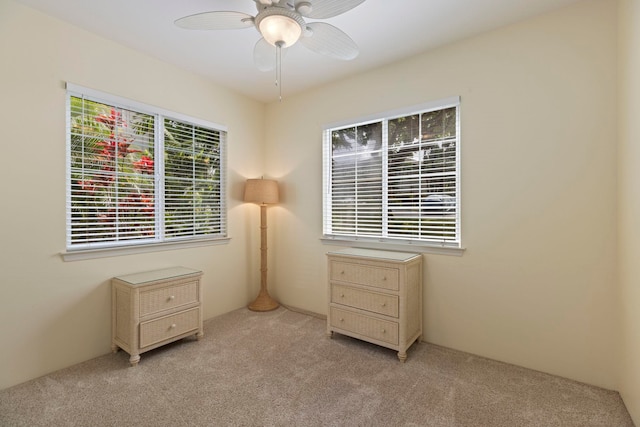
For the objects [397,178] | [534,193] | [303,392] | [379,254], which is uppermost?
[397,178]

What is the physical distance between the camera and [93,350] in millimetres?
2434

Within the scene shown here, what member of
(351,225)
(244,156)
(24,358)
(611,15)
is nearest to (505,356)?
(351,225)

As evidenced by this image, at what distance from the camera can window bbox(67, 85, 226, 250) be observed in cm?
240

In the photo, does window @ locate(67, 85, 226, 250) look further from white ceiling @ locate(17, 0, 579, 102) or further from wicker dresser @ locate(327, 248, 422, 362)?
wicker dresser @ locate(327, 248, 422, 362)

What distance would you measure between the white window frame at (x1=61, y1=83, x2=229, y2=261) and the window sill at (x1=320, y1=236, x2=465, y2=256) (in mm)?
1291

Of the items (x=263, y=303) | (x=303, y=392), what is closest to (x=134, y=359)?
(x=303, y=392)

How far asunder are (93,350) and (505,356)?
3.30 m

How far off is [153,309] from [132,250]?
0.60m

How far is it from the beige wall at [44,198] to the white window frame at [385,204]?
71.5 inches

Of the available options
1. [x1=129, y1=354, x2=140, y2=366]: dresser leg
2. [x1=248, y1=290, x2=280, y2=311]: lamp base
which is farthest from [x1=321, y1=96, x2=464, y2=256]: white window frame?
[x1=129, y1=354, x2=140, y2=366]: dresser leg

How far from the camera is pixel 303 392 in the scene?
Answer: 1992mm

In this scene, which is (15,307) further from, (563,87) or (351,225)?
(563,87)

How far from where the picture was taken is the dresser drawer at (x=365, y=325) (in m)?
2.47

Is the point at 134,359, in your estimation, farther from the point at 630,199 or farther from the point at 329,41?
the point at 630,199
